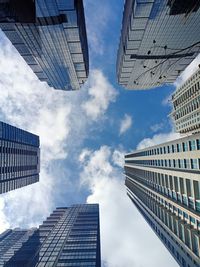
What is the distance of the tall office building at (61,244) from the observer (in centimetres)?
12550

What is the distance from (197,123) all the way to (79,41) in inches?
2770

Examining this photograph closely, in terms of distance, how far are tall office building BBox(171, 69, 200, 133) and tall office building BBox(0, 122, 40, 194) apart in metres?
89.1

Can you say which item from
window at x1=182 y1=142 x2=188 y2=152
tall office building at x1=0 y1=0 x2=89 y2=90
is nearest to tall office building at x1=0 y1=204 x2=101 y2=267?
tall office building at x1=0 y1=0 x2=89 y2=90

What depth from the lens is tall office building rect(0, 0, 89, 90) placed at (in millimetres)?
70394

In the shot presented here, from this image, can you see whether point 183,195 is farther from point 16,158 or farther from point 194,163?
point 16,158

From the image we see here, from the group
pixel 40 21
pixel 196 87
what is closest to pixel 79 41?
pixel 40 21

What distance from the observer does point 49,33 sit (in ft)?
284

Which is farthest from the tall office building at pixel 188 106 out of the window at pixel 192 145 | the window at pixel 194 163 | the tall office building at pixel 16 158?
the tall office building at pixel 16 158

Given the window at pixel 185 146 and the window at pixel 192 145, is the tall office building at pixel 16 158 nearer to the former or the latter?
the window at pixel 185 146

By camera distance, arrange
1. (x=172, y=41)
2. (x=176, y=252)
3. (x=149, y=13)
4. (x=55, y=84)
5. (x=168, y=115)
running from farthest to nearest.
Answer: (x=168, y=115), (x=55, y=84), (x=172, y=41), (x=149, y=13), (x=176, y=252)

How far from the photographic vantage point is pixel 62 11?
7531 cm

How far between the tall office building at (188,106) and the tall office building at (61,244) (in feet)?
260

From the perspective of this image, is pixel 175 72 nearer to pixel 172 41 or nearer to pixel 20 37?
pixel 172 41

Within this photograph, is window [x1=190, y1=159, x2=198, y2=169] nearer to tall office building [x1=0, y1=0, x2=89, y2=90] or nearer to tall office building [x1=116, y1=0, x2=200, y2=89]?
tall office building [x1=116, y1=0, x2=200, y2=89]
